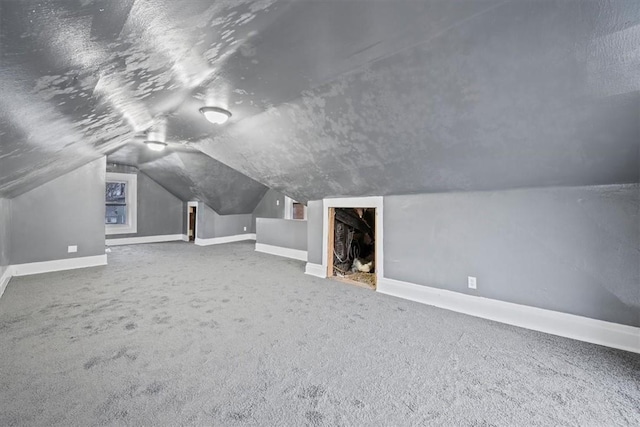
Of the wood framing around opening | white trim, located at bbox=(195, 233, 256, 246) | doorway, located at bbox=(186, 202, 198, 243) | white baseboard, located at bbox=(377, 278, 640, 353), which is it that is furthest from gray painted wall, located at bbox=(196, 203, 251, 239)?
white baseboard, located at bbox=(377, 278, 640, 353)

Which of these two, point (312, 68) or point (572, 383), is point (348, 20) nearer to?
point (312, 68)

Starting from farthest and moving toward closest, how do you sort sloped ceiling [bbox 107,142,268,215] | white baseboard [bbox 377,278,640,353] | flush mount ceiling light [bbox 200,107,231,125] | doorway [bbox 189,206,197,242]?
doorway [bbox 189,206,197,242]
sloped ceiling [bbox 107,142,268,215]
flush mount ceiling light [bbox 200,107,231,125]
white baseboard [bbox 377,278,640,353]

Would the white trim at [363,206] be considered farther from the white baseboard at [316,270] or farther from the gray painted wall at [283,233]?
the gray painted wall at [283,233]

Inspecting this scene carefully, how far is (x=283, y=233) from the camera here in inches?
254

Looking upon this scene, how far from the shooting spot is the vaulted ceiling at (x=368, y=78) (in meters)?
1.10

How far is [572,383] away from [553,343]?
0.61 metres

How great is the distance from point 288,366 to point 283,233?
15.1 ft

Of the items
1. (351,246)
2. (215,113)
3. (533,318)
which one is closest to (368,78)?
(215,113)

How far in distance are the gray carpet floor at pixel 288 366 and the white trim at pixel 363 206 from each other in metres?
0.61

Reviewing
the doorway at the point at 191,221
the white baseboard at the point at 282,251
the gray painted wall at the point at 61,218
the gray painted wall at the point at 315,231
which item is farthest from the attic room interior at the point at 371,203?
the doorway at the point at 191,221

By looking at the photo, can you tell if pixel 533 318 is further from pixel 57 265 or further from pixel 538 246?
pixel 57 265

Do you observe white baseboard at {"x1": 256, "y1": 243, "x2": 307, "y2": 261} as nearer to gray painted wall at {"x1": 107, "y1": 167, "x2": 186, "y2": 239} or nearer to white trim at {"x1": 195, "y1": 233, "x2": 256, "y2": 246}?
white trim at {"x1": 195, "y1": 233, "x2": 256, "y2": 246}

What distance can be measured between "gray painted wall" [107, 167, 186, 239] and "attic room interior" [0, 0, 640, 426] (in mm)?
3924

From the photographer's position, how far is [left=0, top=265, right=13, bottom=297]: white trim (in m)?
3.50
